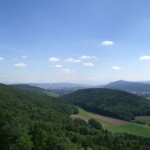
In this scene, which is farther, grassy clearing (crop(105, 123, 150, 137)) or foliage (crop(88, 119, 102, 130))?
foliage (crop(88, 119, 102, 130))

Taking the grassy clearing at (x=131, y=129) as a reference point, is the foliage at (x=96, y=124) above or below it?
above

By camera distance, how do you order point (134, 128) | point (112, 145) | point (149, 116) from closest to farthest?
point (112, 145) < point (134, 128) < point (149, 116)

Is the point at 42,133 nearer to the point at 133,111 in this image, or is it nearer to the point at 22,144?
the point at 22,144

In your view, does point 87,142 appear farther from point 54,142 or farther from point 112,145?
point 54,142

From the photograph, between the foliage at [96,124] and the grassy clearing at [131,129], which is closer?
the grassy clearing at [131,129]

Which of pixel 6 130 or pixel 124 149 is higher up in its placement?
pixel 6 130

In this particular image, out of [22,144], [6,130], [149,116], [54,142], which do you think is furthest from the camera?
[149,116]

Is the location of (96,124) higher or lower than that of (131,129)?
higher

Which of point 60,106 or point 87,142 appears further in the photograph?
point 60,106

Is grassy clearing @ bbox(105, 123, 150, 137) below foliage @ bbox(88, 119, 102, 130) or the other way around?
below

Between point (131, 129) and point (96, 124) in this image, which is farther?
point (96, 124)

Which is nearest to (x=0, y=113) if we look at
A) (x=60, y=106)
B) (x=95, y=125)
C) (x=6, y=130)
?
(x=6, y=130)
